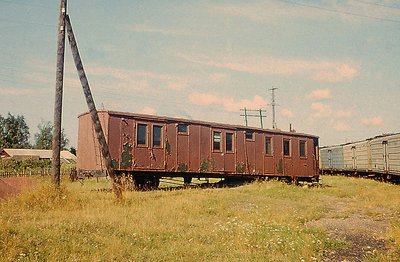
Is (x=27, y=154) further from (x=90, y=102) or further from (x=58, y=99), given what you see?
(x=90, y=102)

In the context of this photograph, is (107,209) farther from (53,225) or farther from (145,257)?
(145,257)

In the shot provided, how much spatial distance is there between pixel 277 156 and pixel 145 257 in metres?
17.0

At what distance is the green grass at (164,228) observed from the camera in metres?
6.48

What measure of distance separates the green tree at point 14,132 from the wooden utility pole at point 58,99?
3811 inches

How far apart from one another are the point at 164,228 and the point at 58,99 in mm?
6932

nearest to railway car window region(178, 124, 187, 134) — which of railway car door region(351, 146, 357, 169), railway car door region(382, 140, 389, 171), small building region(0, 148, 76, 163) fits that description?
railway car door region(382, 140, 389, 171)

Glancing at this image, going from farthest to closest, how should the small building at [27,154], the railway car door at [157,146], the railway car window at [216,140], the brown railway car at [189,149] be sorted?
the small building at [27,154] < the railway car window at [216,140] < the railway car door at [157,146] < the brown railway car at [189,149]

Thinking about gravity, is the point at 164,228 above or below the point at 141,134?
below

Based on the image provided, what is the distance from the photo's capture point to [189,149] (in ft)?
62.5

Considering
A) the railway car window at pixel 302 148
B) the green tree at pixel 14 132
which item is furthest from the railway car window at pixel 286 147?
the green tree at pixel 14 132

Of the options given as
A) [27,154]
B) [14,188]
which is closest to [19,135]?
[27,154]

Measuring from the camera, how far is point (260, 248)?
23.5 feet

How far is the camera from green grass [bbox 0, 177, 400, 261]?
21.3ft

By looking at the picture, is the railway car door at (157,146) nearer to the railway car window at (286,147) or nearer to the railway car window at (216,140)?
the railway car window at (216,140)
